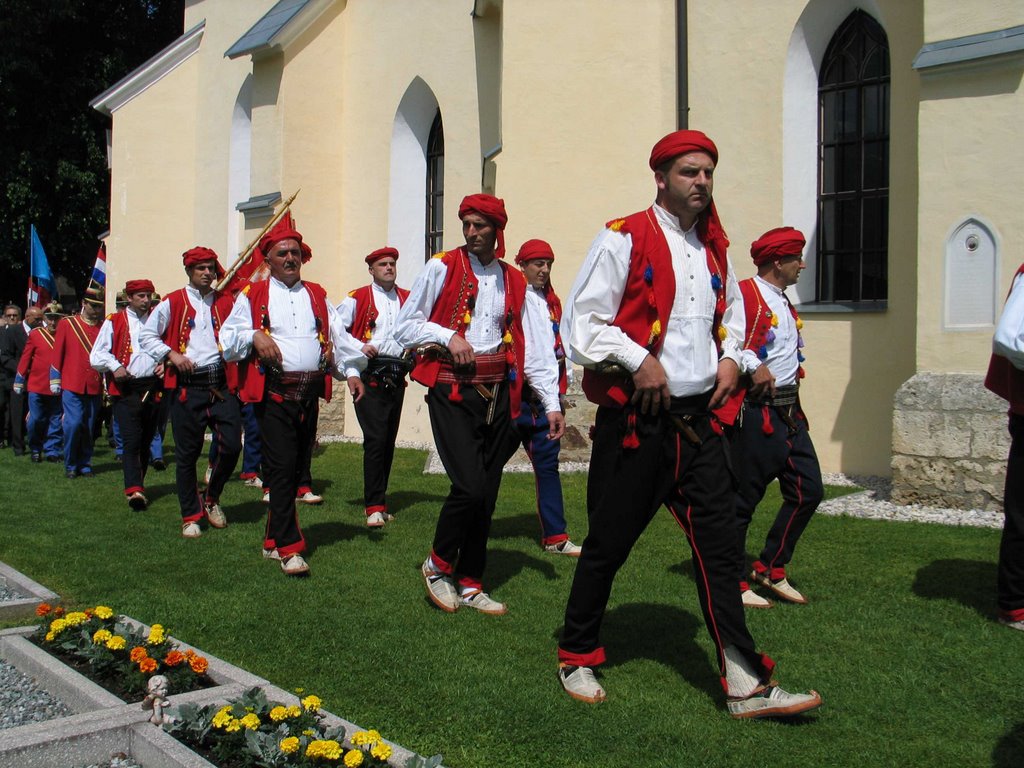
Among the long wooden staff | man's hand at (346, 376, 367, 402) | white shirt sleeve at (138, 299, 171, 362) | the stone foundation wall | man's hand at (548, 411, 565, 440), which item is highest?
the long wooden staff

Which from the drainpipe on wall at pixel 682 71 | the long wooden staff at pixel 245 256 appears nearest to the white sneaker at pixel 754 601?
the long wooden staff at pixel 245 256

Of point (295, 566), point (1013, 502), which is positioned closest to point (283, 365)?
point (295, 566)

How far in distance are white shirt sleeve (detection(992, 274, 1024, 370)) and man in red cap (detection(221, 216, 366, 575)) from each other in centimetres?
415

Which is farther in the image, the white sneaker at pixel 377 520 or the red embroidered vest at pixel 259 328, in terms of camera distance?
the white sneaker at pixel 377 520

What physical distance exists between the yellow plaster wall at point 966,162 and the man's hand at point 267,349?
19.2 feet

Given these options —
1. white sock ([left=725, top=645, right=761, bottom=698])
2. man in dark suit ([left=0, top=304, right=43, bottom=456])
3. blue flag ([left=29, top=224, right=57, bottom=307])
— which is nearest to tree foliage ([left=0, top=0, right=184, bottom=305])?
blue flag ([left=29, top=224, right=57, bottom=307])

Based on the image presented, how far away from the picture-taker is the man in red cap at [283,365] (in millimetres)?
6703

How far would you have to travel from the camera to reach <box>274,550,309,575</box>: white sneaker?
6.56 m

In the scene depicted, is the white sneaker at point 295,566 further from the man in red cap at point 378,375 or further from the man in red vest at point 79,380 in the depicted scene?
the man in red vest at point 79,380

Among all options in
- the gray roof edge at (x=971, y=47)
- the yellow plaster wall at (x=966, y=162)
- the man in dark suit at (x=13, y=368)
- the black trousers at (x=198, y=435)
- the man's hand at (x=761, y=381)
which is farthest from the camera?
the man in dark suit at (x=13, y=368)

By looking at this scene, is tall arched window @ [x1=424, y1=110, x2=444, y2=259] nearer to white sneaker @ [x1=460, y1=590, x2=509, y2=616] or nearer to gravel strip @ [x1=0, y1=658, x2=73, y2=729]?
white sneaker @ [x1=460, y1=590, x2=509, y2=616]

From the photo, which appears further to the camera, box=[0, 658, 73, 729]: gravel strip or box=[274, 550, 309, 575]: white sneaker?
box=[274, 550, 309, 575]: white sneaker

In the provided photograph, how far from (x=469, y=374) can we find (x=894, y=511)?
5012mm

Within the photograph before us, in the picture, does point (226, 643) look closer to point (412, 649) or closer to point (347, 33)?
point (412, 649)
